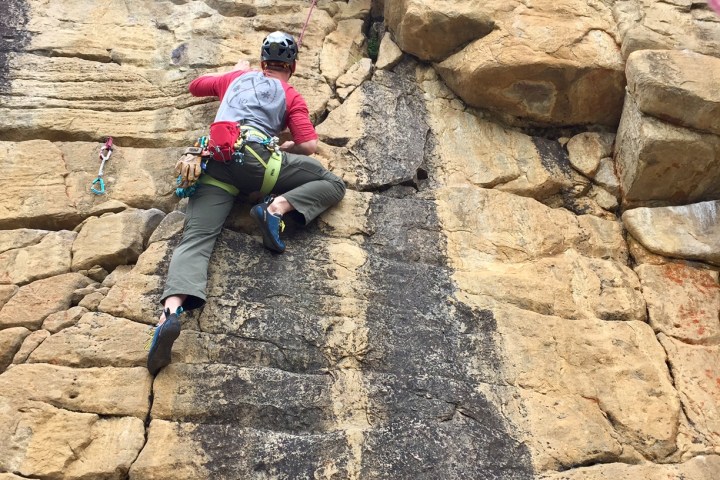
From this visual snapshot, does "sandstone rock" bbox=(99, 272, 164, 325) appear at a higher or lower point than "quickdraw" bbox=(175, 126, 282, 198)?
lower

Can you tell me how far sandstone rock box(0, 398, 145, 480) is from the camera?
13.2 feet

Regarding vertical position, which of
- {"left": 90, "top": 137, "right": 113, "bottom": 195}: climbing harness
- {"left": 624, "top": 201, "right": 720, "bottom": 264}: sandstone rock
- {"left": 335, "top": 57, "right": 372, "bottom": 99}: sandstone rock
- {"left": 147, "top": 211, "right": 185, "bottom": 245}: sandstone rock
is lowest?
{"left": 624, "top": 201, "right": 720, "bottom": 264}: sandstone rock

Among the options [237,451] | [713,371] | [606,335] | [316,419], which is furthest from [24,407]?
[713,371]

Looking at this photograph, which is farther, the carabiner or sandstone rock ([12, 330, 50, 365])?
the carabiner

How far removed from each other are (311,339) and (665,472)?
105 inches

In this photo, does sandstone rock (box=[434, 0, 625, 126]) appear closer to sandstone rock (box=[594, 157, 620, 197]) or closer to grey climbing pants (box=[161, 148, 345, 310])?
sandstone rock (box=[594, 157, 620, 197])

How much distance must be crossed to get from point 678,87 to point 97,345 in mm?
5330

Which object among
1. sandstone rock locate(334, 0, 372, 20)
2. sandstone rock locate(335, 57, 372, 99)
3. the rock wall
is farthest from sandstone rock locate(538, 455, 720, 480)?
sandstone rock locate(334, 0, 372, 20)

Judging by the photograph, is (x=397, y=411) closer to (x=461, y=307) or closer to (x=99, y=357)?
(x=461, y=307)

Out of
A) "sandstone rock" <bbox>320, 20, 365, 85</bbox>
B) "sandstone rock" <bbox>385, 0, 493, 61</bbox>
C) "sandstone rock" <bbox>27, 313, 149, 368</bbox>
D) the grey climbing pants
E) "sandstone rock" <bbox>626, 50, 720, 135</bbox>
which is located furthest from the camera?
"sandstone rock" <bbox>320, 20, 365, 85</bbox>

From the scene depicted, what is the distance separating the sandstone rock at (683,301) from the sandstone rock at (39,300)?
474cm

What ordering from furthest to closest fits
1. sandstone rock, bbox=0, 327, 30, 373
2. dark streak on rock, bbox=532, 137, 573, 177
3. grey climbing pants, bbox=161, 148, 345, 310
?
dark streak on rock, bbox=532, 137, 573, 177 < grey climbing pants, bbox=161, 148, 345, 310 < sandstone rock, bbox=0, 327, 30, 373

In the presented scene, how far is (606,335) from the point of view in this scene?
211 inches

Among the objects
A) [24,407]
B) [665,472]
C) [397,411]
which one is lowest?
[665,472]
